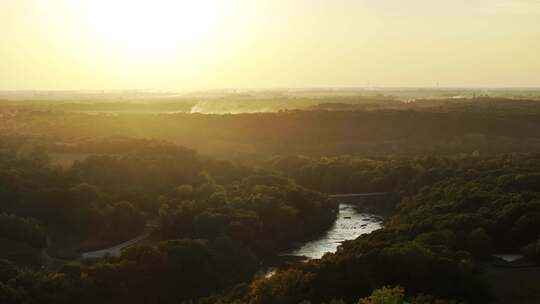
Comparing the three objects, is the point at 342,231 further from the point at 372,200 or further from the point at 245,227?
the point at 372,200

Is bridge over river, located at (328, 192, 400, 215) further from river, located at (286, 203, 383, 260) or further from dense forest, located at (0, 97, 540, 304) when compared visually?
river, located at (286, 203, 383, 260)

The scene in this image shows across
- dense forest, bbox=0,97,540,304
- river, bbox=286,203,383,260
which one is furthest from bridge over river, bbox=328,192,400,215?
river, bbox=286,203,383,260

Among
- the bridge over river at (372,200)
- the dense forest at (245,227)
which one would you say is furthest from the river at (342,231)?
the bridge over river at (372,200)

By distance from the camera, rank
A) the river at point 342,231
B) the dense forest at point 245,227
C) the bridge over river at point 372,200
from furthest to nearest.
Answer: the bridge over river at point 372,200
the river at point 342,231
the dense forest at point 245,227

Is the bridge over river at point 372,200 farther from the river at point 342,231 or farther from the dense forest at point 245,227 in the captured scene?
the river at point 342,231

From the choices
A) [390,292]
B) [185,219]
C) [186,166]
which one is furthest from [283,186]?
[390,292]

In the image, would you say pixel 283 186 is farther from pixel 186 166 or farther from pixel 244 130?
pixel 244 130

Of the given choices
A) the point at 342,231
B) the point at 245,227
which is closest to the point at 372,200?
the point at 342,231
